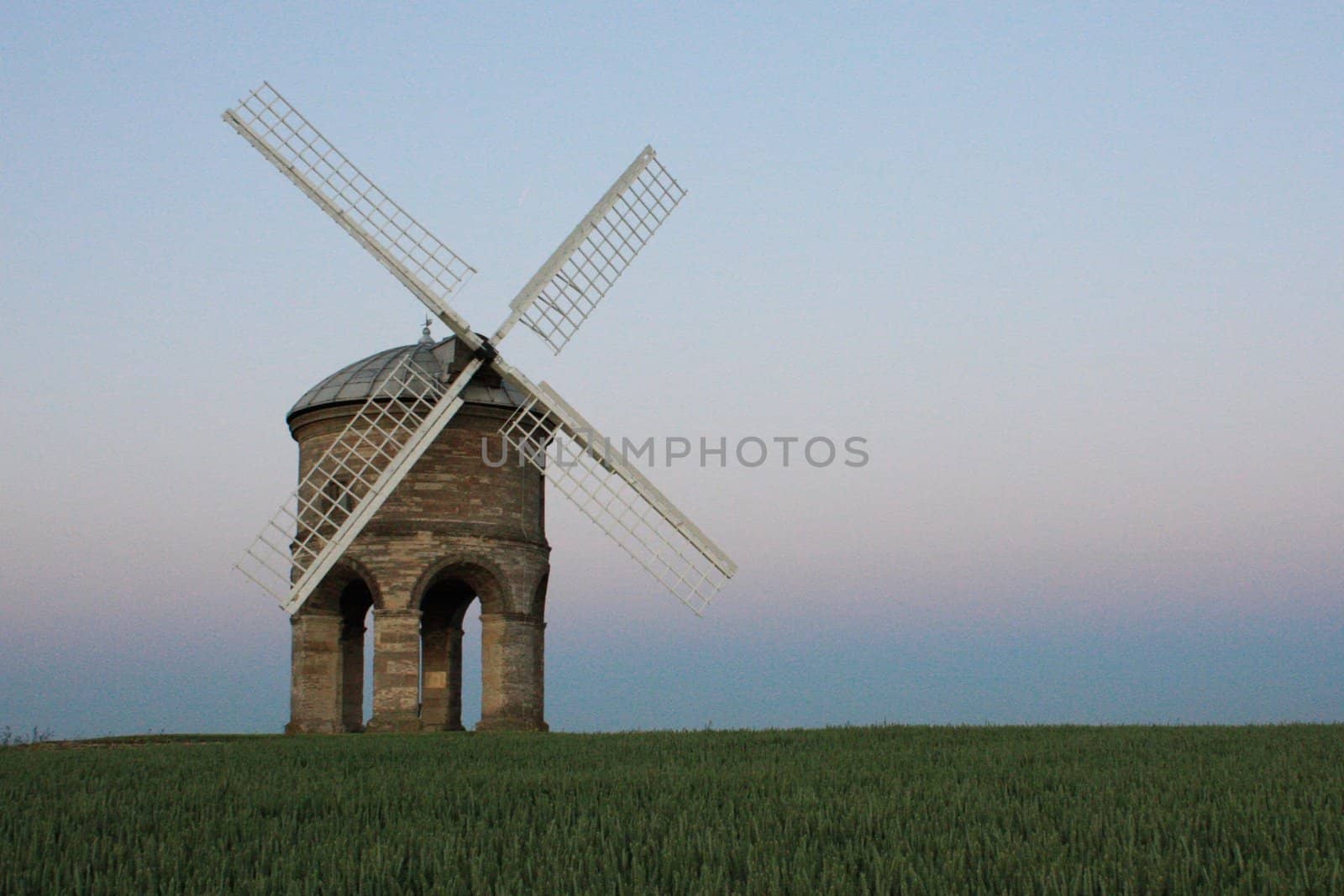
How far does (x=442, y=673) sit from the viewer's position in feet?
89.2

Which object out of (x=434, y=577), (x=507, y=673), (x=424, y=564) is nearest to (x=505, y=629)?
(x=507, y=673)

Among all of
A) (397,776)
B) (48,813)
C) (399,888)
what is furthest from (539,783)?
(399,888)

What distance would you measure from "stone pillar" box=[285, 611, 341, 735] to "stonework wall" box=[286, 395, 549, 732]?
0.9 inches

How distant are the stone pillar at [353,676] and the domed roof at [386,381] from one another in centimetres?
439

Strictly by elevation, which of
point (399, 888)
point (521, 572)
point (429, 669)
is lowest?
point (399, 888)

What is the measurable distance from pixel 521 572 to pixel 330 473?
3986 millimetres

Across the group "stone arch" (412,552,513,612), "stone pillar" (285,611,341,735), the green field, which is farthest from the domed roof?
the green field

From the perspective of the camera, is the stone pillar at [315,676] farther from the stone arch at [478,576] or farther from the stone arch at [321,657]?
the stone arch at [478,576]

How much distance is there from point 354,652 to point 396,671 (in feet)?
9.53

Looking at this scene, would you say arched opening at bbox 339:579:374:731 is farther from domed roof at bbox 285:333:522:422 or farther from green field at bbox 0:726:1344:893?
green field at bbox 0:726:1344:893

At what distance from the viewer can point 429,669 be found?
2734 centimetres

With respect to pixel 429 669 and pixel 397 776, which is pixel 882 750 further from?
pixel 429 669

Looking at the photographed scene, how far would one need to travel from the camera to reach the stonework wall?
23.6 metres

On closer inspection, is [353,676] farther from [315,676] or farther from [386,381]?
[386,381]
